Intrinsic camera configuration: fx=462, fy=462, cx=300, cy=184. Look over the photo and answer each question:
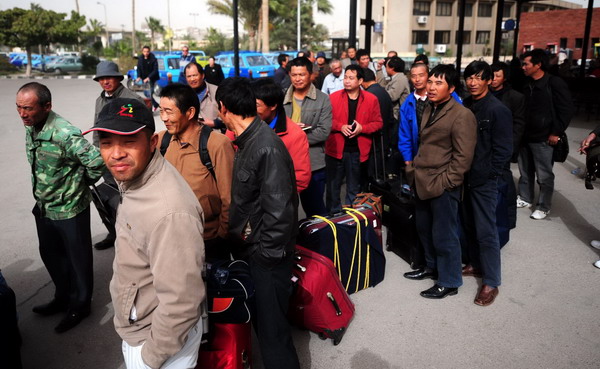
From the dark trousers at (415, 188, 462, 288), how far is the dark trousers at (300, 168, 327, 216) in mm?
1008

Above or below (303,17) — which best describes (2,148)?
below

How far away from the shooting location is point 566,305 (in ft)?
12.9

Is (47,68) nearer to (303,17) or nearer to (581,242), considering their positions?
(303,17)

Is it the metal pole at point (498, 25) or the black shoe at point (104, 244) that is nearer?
the black shoe at point (104, 244)

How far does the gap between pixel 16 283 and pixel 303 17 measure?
167 ft

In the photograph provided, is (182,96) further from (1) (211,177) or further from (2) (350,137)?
(2) (350,137)

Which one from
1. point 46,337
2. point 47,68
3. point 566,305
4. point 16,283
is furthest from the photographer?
point 47,68

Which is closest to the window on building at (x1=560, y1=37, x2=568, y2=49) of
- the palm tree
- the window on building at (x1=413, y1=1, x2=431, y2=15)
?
the window on building at (x1=413, y1=1, x2=431, y2=15)

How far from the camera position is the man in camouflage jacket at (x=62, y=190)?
11.0 ft

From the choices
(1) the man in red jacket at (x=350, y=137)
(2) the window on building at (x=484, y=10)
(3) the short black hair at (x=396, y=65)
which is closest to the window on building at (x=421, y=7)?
(2) the window on building at (x=484, y=10)

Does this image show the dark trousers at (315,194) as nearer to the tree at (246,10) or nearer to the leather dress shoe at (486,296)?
the leather dress shoe at (486,296)

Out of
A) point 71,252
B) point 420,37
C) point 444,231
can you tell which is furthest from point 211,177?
point 420,37

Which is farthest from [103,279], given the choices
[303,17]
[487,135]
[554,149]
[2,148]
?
[303,17]

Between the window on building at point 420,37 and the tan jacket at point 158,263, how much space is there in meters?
51.4
